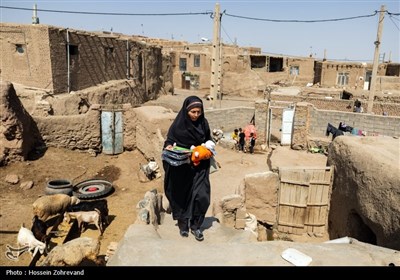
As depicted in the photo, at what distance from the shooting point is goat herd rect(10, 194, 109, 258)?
6.67m

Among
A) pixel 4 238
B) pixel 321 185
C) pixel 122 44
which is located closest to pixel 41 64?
pixel 122 44

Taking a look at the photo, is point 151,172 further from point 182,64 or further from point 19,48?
point 182,64

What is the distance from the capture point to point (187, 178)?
14.0ft

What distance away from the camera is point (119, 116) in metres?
12.7

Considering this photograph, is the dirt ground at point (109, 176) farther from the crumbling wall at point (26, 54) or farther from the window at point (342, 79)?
the window at point (342, 79)

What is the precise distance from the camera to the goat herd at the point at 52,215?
667 centimetres

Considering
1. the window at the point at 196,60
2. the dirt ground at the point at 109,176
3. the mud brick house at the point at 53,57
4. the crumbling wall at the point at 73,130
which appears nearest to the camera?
the dirt ground at the point at 109,176

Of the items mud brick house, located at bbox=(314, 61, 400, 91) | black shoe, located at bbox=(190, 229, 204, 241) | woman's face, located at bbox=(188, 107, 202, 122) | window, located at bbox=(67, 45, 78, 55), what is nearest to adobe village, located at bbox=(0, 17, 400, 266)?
window, located at bbox=(67, 45, 78, 55)

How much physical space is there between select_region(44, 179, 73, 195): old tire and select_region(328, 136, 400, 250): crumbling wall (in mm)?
6845

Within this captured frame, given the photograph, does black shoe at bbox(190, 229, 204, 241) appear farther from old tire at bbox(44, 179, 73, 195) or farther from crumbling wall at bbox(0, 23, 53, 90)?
crumbling wall at bbox(0, 23, 53, 90)

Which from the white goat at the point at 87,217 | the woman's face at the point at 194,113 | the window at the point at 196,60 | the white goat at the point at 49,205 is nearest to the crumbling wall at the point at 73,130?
the white goat at the point at 49,205

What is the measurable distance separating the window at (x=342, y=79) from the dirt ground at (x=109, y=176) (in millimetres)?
23949
